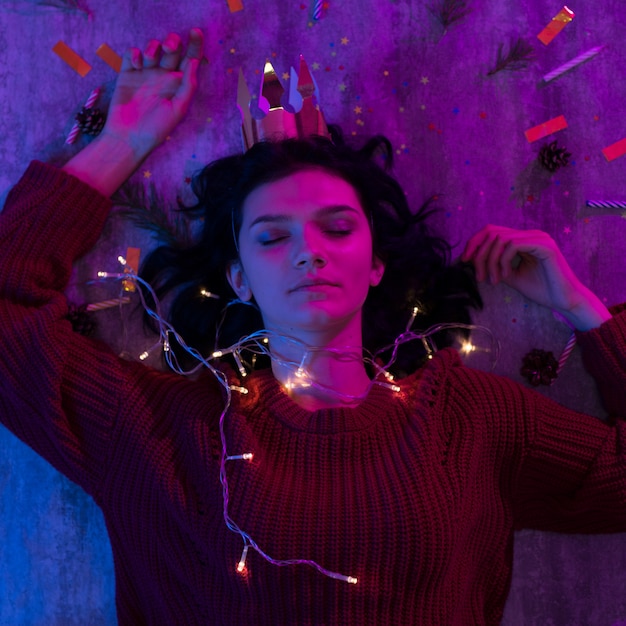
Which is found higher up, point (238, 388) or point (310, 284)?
point (310, 284)

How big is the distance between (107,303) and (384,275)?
845 mm

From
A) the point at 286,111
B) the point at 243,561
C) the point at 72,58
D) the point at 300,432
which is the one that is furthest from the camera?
the point at 72,58

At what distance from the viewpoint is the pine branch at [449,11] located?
1941 millimetres

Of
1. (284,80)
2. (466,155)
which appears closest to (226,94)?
(284,80)

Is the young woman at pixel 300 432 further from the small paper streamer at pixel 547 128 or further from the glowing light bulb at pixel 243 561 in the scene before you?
the small paper streamer at pixel 547 128

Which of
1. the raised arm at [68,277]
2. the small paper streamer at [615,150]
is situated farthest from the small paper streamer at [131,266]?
the small paper streamer at [615,150]

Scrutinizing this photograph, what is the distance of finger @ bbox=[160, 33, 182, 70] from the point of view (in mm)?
1854

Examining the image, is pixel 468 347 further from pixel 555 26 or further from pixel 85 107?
pixel 85 107

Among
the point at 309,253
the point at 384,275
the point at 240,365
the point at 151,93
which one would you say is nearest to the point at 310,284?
the point at 309,253

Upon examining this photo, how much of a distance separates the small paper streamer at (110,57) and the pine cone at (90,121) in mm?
162

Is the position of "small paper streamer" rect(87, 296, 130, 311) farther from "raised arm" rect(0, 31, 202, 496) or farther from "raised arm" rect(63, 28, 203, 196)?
"raised arm" rect(63, 28, 203, 196)

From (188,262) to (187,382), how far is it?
375mm

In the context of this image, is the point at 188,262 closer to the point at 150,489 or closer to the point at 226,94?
the point at 226,94

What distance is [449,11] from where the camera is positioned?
194 centimetres
